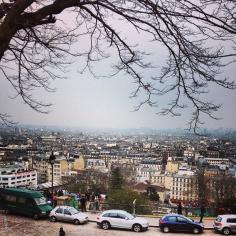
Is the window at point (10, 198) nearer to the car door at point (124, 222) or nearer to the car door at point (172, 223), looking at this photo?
the car door at point (124, 222)

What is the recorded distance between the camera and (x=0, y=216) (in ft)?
64.9

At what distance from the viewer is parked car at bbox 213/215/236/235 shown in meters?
18.3

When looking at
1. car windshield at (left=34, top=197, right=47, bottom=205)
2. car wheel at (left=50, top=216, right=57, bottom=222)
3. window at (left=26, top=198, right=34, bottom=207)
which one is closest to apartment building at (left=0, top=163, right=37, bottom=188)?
car windshield at (left=34, top=197, right=47, bottom=205)

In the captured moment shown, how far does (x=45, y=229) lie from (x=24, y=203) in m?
2.48

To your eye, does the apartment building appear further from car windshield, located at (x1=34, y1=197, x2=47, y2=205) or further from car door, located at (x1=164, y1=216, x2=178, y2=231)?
car door, located at (x1=164, y1=216, x2=178, y2=231)

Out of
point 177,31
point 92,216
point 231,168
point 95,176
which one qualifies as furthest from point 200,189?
point 177,31

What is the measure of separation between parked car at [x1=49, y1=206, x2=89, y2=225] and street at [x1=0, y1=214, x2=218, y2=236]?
0.74 feet

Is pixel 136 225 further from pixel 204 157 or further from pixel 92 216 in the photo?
pixel 204 157

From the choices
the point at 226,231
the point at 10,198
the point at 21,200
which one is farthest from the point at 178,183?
the point at 226,231

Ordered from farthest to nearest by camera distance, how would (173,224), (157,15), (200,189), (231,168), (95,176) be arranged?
1. (231,168)
2. (95,176)
3. (200,189)
4. (173,224)
5. (157,15)

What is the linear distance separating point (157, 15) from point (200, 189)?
75.8 m

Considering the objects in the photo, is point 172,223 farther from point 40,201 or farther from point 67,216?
point 40,201

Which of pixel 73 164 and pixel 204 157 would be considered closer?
pixel 73 164

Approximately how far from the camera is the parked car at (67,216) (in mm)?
18969
